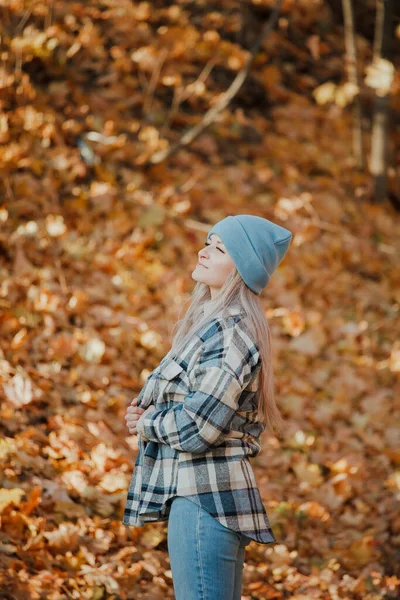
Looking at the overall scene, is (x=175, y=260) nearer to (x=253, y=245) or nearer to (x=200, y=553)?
(x=253, y=245)

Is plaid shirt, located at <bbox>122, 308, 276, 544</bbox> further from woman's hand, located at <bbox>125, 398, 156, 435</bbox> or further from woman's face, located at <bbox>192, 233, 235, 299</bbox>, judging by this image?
woman's face, located at <bbox>192, 233, 235, 299</bbox>

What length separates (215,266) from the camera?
2408 millimetres

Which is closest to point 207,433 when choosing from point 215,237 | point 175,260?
point 215,237

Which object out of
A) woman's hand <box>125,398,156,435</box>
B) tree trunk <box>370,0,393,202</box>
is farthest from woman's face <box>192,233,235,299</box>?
tree trunk <box>370,0,393,202</box>

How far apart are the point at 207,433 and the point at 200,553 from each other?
381mm

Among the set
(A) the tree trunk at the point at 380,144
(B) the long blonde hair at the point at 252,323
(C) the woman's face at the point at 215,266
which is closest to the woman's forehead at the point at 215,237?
(C) the woman's face at the point at 215,266

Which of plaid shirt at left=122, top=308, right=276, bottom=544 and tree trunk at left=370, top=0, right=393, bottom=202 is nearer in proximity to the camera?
plaid shirt at left=122, top=308, right=276, bottom=544

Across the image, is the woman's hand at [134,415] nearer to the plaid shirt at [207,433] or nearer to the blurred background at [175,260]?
the plaid shirt at [207,433]

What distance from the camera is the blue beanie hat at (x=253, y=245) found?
7.73 ft

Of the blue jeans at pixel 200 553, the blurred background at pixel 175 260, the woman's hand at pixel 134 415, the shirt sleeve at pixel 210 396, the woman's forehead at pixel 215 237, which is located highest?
the woman's forehead at pixel 215 237

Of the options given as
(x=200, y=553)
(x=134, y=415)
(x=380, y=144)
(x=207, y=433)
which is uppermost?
(x=207, y=433)

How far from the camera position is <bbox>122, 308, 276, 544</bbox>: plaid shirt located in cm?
213

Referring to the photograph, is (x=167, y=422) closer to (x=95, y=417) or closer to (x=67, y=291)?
(x=95, y=417)

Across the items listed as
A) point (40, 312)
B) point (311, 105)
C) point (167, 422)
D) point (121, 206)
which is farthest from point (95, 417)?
point (311, 105)
